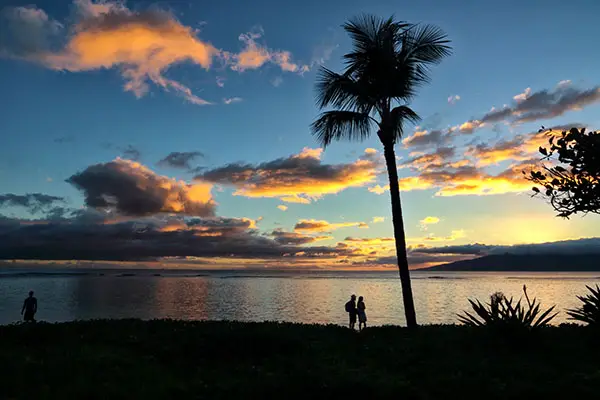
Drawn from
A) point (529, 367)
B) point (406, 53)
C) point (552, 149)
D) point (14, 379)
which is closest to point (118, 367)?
point (14, 379)

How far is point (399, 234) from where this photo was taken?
18.1 m

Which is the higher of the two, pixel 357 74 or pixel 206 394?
pixel 357 74

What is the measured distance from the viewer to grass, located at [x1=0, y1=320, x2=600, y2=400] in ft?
30.0

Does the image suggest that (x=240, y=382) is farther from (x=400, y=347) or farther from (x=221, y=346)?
(x=400, y=347)

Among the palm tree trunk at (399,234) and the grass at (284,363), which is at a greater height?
the palm tree trunk at (399,234)

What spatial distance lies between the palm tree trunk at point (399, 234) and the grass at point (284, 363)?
1.91 m

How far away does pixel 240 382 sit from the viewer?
31.9 feet

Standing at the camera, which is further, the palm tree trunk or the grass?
the palm tree trunk

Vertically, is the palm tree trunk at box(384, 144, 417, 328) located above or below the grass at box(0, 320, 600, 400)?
above

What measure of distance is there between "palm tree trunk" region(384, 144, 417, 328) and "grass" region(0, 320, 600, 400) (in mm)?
1912

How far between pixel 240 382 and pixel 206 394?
2.66 ft

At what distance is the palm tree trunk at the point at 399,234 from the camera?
57.1 feet

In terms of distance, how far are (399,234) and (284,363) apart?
27.7ft

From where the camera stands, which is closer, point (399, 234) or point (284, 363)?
point (284, 363)
